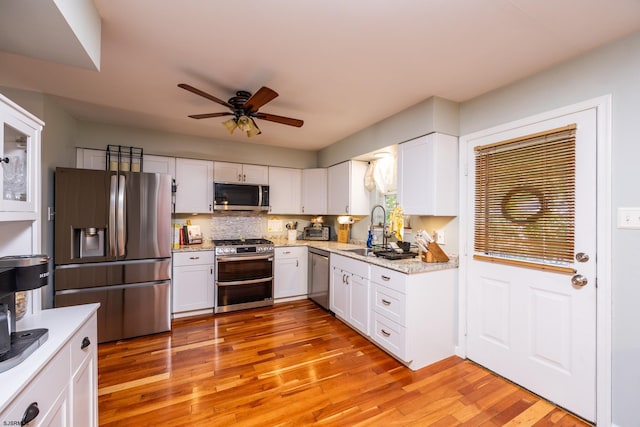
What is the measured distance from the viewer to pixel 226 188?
12.4ft

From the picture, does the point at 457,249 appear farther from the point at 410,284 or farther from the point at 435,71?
the point at 435,71

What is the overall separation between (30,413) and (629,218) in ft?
9.45

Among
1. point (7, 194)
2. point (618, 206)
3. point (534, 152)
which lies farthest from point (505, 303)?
point (7, 194)

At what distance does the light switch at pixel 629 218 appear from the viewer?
5.07 ft

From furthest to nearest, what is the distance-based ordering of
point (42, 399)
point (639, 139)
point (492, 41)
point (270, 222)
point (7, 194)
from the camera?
1. point (270, 222)
2. point (492, 41)
3. point (639, 139)
4. point (7, 194)
5. point (42, 399)

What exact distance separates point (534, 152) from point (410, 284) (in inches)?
54.1

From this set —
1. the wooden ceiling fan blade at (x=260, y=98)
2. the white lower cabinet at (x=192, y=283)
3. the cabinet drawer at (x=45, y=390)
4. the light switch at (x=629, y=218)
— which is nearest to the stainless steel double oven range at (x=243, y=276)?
the white lower cabinet at (x=192, y=283)

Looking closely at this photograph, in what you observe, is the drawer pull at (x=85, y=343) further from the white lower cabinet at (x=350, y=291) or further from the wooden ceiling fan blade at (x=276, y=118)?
the white lower cabinet at (x=350, y=291)

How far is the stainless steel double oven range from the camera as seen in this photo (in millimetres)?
3418

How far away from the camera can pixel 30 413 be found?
0.82 metres

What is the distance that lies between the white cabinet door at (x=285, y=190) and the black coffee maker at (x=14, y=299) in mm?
3094

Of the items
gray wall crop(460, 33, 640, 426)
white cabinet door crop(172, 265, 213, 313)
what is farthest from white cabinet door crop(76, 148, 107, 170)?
gray wall crop(460, 33, 640, 426)

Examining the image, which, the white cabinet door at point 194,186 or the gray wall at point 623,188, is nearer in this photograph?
the gray wall at point 623,188

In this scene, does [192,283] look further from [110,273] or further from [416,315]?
[416,315]
